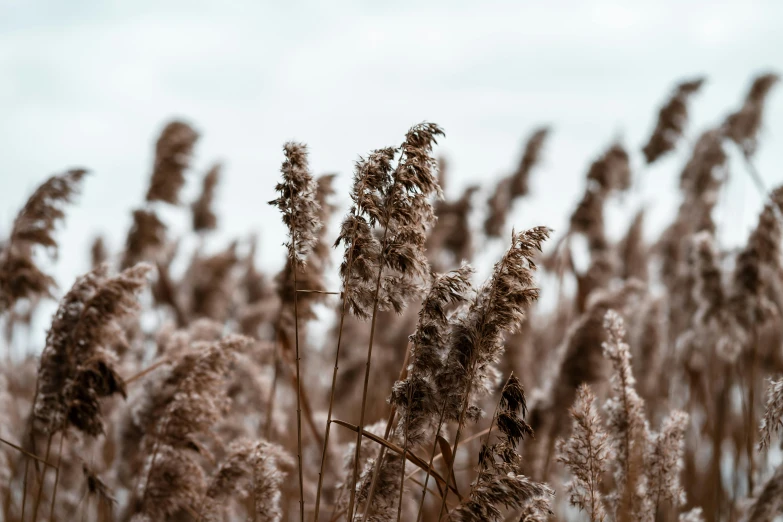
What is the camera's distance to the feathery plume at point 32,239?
10.6ft

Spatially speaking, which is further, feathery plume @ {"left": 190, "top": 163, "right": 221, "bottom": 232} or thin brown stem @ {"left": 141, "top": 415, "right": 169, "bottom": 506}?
feathery plume @ {"left": 190, "top": 163, "right": 221, "bottom": 232}

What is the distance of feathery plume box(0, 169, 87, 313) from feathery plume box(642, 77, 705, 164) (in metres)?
4.47

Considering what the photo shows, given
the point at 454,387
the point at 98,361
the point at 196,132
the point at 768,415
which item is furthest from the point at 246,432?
the point at 768,415

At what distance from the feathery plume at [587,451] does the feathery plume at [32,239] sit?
7.99 feet

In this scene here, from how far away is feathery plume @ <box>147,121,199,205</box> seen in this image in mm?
5238

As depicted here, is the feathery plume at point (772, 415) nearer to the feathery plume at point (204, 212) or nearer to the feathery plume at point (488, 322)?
the feathery plume at point (488, 322)

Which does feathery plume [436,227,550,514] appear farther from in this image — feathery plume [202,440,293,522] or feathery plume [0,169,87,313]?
feathery plume [0,169,87,313]

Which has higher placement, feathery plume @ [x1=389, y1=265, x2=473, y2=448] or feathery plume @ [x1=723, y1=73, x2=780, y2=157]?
feathery plume @ [x1=723, y1=73, x2=780, y2=157]

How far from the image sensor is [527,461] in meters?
4.62

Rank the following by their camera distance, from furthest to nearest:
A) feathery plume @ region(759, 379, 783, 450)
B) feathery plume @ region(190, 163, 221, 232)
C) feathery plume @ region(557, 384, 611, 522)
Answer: feathery plume @ region(190, 163, 221, 232) < feathery plume @ region(557, 384, 611, 522) < feathery plume @ region(759, 379, 783, 450)

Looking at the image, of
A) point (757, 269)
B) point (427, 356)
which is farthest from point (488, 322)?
point (757, 269)

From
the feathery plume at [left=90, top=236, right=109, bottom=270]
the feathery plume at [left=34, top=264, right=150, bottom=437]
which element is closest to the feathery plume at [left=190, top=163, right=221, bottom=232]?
the feathery plume at [left=90, top=236, right=109, bottom=270]

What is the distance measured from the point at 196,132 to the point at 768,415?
15.5 feet

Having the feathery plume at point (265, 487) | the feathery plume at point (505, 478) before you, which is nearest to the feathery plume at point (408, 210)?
the feathery plume at point (505, 478)
